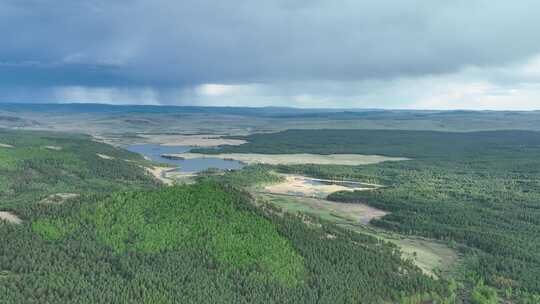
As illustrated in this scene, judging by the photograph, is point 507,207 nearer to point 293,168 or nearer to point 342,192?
point 342,192

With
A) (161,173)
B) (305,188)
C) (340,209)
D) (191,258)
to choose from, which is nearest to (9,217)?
(191,258)

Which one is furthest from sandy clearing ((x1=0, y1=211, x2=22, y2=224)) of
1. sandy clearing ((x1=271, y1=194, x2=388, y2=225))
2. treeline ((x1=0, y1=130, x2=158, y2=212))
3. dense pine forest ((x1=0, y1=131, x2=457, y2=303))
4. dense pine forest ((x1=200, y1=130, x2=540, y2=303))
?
dense pine forest ((x1=200, y1=130, x2=540, y2=303))

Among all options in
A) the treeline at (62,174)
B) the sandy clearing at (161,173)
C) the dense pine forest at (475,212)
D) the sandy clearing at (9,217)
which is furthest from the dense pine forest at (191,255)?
the sandy clearing at (161,173)

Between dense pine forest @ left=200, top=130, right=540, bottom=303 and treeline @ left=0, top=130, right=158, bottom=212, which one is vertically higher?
treeline @ left=0, top=130, right=158, bottom=212

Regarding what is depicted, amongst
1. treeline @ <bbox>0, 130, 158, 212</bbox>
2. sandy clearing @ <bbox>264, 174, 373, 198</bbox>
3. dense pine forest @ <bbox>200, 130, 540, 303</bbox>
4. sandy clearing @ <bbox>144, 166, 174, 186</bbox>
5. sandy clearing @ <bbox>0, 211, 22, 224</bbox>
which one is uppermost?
sandy clearing @ <bbox>0, 211, 22, 224</bbox>

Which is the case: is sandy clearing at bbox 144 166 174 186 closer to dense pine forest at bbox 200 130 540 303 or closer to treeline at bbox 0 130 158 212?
treeline at bbox 0 130 158 212

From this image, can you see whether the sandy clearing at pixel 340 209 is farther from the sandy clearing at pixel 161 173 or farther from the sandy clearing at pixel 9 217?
the sandy clearing at pixel 9 217

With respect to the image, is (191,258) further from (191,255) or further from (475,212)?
(475,212)
